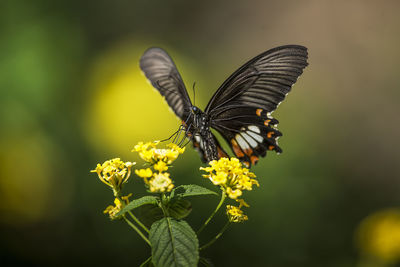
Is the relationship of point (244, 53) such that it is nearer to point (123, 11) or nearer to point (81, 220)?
point (123, 11)

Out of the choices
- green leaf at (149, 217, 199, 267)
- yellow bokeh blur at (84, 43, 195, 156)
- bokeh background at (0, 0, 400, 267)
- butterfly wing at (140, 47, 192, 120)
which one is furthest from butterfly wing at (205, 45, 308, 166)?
yellow bokeh blur at (84, 43, 195, 156)

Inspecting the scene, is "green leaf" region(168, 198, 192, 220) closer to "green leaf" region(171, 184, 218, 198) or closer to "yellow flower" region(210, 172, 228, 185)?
"green leaf" region(171, 184, 218, 198)

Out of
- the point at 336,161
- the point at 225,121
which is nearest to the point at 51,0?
the point at 225,121

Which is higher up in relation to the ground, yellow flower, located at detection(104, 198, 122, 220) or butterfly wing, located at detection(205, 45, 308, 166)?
butterfly wing, located at detection(205, 45, 308, 166)

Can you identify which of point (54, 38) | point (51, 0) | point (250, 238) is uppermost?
point (51, 0)

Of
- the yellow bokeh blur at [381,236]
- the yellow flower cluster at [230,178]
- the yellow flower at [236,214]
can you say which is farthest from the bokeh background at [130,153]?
the yellow flower cluster at [230,178]
